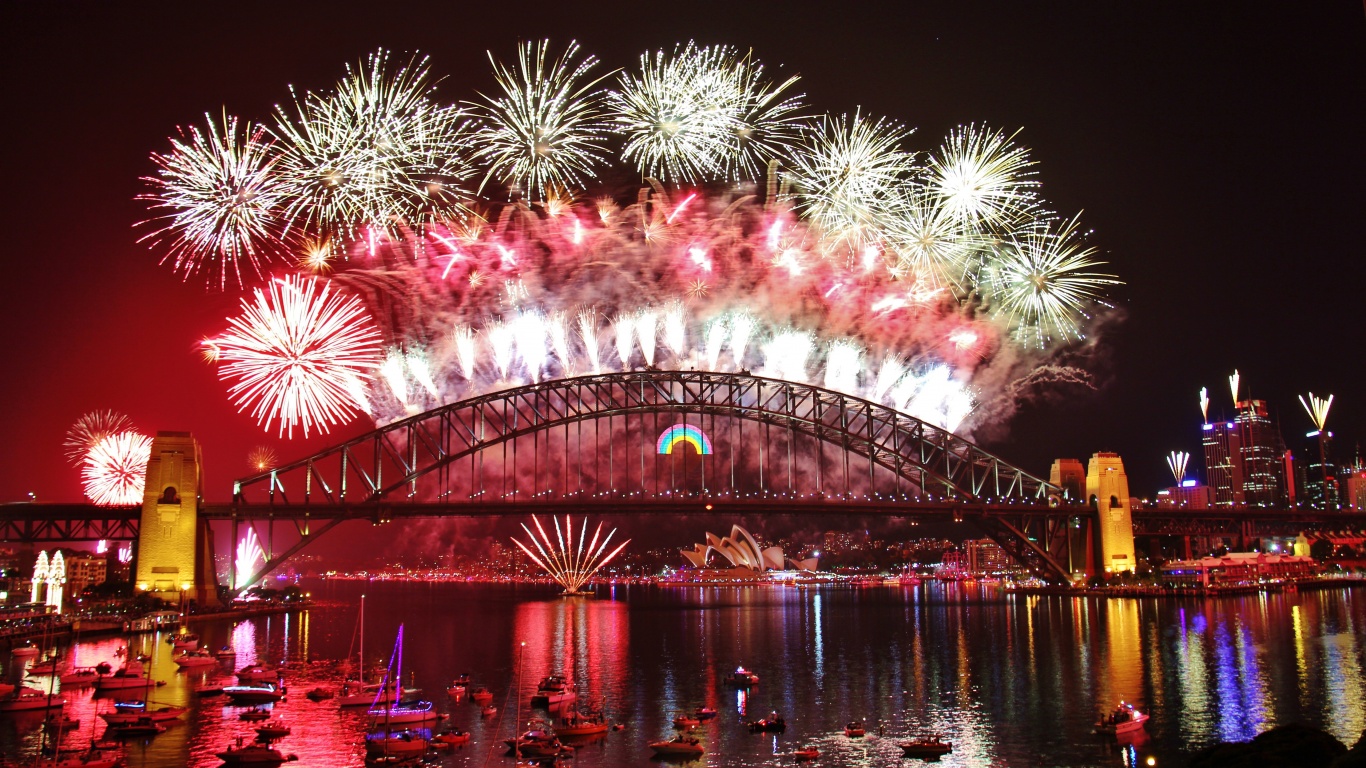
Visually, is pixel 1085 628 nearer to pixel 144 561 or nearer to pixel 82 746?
pixel 82 746

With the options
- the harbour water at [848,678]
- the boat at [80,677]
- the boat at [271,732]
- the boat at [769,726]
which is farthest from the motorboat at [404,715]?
the boat at [80,677]

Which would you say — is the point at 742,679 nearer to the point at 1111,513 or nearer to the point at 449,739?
the point at 449,739

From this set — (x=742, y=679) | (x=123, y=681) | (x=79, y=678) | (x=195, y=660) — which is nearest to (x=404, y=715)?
(x=123, y=681)

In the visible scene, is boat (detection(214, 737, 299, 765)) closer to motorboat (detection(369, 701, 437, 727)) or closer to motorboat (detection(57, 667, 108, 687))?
motorboat (detection(369, 701, 437, 727))

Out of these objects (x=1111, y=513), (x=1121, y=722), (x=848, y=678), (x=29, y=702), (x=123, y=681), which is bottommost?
(x=848, y=678)

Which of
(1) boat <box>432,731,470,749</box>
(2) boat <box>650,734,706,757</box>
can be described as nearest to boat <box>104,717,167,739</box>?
(1) boat <box>432,731,470,749</box>
